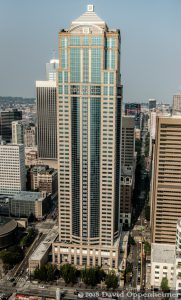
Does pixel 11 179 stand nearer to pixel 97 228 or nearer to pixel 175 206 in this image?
pixel 97 228

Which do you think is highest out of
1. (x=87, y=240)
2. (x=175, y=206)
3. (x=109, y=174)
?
(x=109, y=174)

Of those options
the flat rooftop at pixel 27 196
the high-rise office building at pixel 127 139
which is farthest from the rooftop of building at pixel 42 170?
the high-rise office building at pixel 127 139

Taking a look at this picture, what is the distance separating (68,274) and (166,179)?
31.5 m

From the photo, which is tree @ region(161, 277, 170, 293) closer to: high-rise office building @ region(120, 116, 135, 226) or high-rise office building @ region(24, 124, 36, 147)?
high-rise office building @ region(120, 116, 135, 226)

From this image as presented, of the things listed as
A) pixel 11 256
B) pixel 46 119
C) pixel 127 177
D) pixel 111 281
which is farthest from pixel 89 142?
pixel 46 119

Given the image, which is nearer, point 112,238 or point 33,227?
point 112,238

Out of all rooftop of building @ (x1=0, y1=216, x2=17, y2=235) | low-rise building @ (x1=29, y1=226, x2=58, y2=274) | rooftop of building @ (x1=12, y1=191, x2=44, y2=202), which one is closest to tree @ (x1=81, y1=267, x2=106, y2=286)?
low-rise building @ (x1=29, y1=226, x2=58, y2=274)

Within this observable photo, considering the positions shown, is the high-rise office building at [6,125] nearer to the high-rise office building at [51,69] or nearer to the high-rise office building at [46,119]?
the high-rise office building at [51,69]

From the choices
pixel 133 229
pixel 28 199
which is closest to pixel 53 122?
pixel 28 199

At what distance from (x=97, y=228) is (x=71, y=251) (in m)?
8.51

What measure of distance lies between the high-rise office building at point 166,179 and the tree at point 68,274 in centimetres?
2300

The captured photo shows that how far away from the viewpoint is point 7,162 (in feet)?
381

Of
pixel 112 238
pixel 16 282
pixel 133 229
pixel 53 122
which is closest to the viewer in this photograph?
pixel 16 282

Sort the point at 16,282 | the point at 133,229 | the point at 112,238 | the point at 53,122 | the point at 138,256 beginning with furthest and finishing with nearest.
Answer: the point at 53,122 → the point at 133,229 → the point at 138,256 → the point at 112,238 → the point at 16,282
